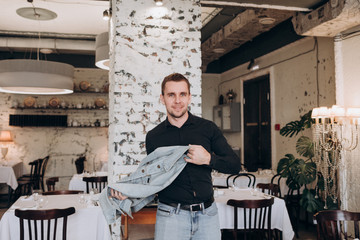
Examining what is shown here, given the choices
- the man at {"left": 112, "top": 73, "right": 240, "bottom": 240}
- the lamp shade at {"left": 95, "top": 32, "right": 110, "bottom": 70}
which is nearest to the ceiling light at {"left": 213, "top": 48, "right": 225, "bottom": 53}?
the lamp shade at {"left": 95, "top": 32, "right": 110, "bottom": 70}

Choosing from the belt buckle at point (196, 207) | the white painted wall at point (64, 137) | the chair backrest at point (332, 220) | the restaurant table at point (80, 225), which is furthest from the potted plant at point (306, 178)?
the white painted wall at point (64, 137)

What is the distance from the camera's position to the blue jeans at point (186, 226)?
1860 mm

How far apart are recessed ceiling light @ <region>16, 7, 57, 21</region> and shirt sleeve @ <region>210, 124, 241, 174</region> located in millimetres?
5688

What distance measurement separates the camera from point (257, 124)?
779cm

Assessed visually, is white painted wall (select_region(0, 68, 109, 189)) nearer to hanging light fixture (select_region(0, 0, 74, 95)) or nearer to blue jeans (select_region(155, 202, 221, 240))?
hanging light fixture (select_region(0, 0, 74, 95))

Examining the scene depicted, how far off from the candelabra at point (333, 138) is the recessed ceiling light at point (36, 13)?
528 cm

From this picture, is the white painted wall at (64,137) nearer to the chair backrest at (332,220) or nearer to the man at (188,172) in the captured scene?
the chair backrest at (332,220)

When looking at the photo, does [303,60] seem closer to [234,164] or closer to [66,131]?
[234,164]

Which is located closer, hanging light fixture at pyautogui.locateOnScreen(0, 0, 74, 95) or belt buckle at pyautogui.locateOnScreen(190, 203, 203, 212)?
belt buckle at pyautogui.locateOnScreen(190, 203, 203, 212)

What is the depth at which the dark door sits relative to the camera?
24.1 feet

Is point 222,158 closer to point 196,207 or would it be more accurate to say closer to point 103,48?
point 196,207

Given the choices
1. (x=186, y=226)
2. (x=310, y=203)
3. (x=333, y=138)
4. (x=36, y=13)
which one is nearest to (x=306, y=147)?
(x=333, y=138)

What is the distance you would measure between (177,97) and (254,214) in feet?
7.73

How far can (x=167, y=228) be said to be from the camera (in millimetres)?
1869
